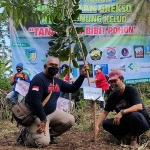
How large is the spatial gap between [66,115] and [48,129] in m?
0.37

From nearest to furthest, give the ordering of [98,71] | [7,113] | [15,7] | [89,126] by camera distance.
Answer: [15,7], [89,126], [7,113], [98,71]

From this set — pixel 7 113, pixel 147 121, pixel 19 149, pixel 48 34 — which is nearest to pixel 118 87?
pixel 147 121

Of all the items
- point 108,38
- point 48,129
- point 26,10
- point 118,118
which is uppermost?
point 26,10

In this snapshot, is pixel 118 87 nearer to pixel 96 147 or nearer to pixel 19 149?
pixel 96 147

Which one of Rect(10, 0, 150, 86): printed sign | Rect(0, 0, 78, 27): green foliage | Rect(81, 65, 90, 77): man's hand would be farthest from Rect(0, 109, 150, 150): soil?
Rect(10, 0, 150, 86): printed sign

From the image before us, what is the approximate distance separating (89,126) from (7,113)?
2.65 meters

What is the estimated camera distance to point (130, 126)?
4.24 metres

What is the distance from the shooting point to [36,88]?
169 inches

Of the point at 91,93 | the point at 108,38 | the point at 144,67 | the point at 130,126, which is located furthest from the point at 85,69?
the point at 144,67

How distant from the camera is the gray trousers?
441cm

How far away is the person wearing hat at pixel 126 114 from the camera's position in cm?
414

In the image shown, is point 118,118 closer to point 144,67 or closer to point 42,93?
point 42,93

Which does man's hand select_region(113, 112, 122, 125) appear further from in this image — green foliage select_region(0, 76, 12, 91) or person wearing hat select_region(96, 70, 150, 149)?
green foliage select_region(0, 76, 12, 91)

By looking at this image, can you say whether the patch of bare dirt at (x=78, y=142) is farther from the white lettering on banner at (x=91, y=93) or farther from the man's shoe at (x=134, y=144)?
the white lettering on banner at (x=91, y=93)
